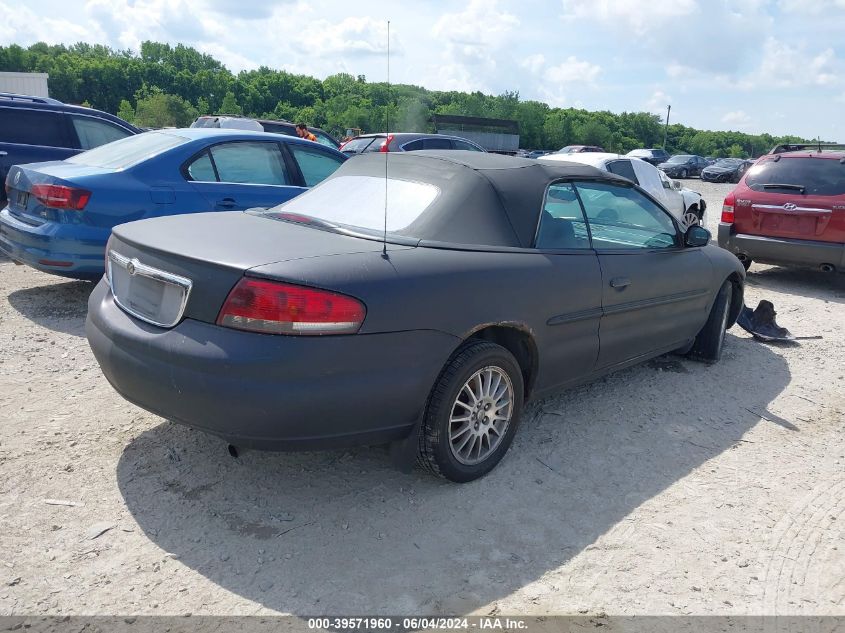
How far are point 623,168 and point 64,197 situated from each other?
715 cm

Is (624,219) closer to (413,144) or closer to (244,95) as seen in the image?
(413,144)

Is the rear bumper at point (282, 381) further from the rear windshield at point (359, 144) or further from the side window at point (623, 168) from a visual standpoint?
the rear windshield at point (359, 144)

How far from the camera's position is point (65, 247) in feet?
17.9

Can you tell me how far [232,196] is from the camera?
6164 millimetres

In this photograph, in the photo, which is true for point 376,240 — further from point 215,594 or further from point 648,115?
point 648,115

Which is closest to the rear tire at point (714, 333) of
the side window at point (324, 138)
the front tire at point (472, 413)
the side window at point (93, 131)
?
the front tire at point (472, 413)

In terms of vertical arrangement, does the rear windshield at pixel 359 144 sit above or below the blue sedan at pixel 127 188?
above

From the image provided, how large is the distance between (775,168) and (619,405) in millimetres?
5615

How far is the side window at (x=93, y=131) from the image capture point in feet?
27.2

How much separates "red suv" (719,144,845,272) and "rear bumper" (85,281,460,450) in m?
6.61

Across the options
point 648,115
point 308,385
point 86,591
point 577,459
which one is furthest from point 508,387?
point 648,115

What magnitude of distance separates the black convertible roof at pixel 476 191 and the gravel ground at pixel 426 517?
1215mm

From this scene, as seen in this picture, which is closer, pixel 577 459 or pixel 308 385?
pixel 308 385

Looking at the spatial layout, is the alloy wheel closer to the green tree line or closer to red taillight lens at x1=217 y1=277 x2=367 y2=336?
red taillight lens at x1=217 y1=277 x2=367 y2=336
